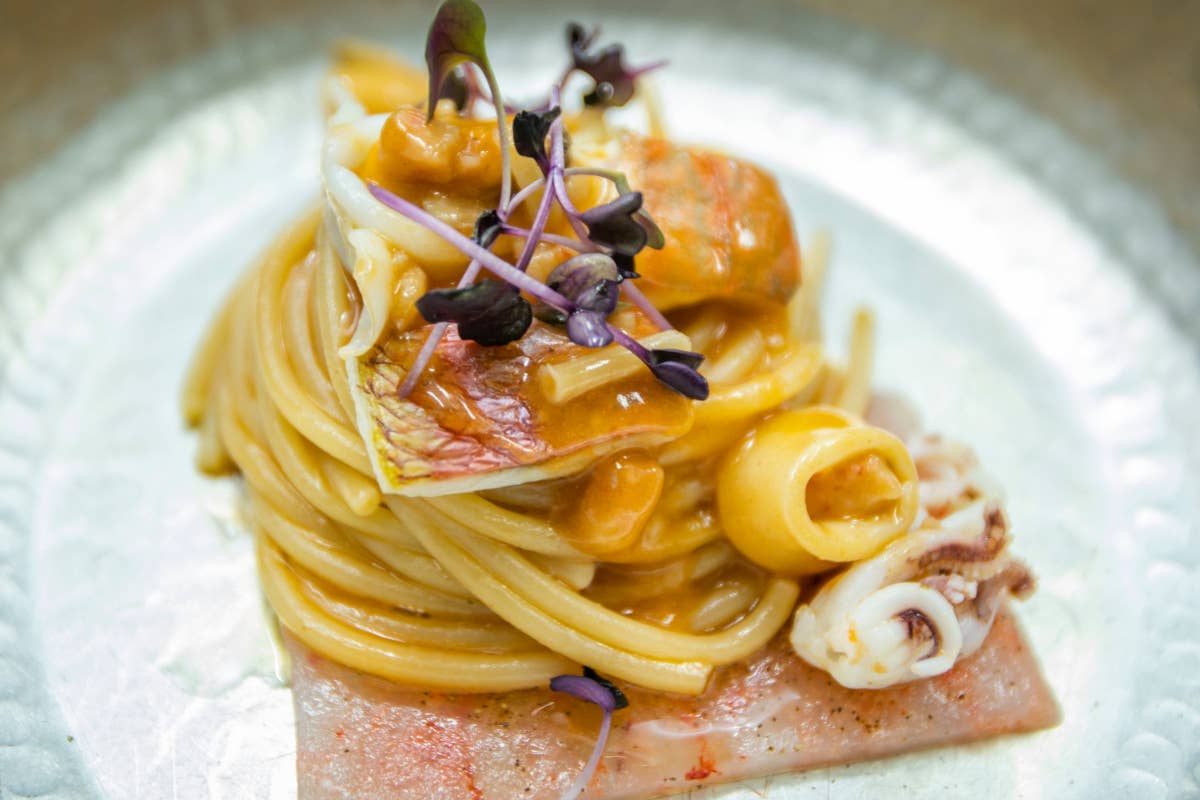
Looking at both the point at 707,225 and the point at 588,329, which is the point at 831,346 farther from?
the point at 588,329

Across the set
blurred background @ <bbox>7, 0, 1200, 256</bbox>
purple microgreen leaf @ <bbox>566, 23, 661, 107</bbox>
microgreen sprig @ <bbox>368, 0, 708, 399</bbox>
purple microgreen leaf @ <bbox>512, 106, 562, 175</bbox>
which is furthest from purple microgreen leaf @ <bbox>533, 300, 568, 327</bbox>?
blurred background @ <bbox>7, 0, 1200, 256</bbox>

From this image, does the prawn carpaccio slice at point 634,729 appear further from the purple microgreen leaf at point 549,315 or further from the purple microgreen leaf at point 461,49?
the purple microgreen leaf at point 461,49

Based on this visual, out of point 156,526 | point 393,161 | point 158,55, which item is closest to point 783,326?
point 393,161

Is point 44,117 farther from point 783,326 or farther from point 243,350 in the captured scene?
point 783,326

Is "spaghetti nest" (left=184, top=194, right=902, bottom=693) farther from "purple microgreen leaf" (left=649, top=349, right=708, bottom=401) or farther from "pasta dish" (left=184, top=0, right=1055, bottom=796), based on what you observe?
"purple microgreen leaf" (left=649, top=349, right=708, bottom=401)

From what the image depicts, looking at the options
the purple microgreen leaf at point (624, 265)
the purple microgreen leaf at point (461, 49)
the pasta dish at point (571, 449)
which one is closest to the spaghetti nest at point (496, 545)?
the pasta dish at point (571, 449)
